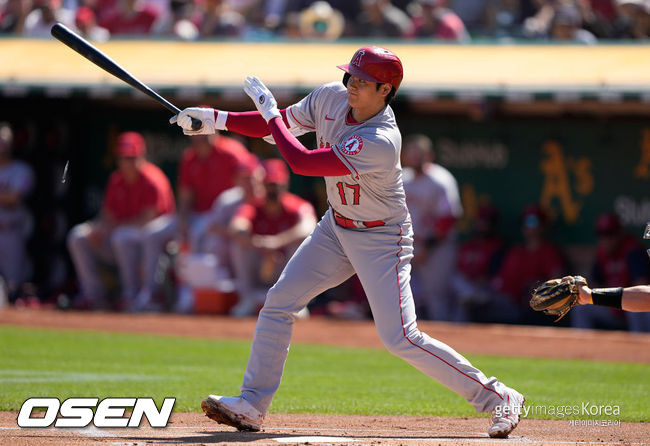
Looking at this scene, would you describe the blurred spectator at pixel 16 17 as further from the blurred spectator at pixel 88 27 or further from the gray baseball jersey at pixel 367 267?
the gray baseball jersey at pixel 367 267

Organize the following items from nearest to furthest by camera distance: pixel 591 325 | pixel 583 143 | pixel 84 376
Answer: pixel 84 376, pixel 591 325, pixel 583 143

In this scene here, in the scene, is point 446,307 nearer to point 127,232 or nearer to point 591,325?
point 591,325

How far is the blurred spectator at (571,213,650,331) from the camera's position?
31.2 feet

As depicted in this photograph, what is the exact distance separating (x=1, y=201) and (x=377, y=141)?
25.1 ft

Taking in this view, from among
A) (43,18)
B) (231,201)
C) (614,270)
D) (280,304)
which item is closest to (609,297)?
(280,304)

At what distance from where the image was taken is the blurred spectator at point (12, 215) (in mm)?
11273

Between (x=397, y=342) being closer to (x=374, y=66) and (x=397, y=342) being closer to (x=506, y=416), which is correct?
(x=506, y=416)

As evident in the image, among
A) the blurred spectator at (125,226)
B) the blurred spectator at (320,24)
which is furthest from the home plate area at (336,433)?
the blurred spectator at (320,24)

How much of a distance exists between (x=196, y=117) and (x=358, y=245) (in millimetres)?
964

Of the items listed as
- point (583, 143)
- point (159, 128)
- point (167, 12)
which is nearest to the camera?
point (583, 143)

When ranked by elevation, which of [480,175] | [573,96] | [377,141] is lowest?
[480,175]

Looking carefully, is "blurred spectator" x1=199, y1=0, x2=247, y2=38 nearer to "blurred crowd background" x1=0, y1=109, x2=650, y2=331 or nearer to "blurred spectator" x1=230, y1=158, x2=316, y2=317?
"blurred crowd background" x1=0, y1=109, x2=650, y2=331

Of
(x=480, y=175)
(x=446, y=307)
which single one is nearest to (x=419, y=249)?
(x=446, y=307)

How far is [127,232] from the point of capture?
10.9 meters
